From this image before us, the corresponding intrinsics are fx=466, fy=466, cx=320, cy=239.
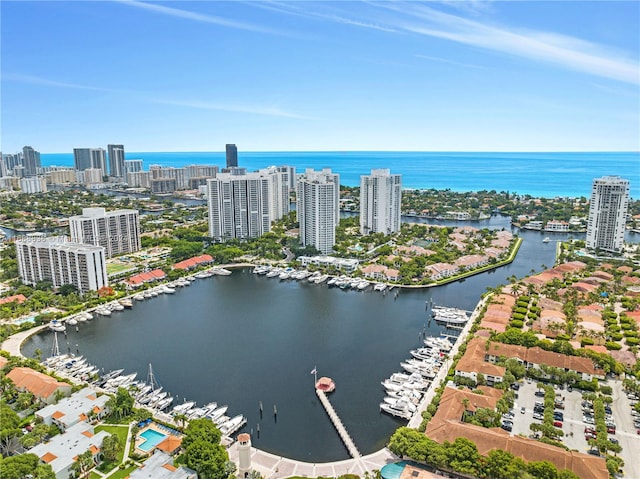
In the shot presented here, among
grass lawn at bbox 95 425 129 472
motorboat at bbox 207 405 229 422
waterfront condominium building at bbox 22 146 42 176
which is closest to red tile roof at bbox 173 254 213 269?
motorboat at bbox 207 405 229 422

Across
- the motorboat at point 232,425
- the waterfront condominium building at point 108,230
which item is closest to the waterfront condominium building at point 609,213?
the motorboat at point 232,425

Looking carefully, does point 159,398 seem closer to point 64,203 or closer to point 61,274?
point 61,274

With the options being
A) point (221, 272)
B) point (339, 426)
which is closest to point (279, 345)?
point (339, 426)

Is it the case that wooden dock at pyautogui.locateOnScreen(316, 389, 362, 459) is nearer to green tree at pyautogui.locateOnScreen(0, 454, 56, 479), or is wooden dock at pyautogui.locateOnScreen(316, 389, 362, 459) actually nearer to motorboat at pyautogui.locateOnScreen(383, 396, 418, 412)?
motorboat at pyautogui.locateOnScreen(383, 396, 418, 412)

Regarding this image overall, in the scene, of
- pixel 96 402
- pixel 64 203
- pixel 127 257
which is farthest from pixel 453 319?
pixel 64 203

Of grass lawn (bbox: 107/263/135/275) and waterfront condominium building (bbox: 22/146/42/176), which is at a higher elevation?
waterfront condominium building (bbox: 22/146/42/176)

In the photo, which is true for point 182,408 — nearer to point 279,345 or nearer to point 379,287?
point 279,345
